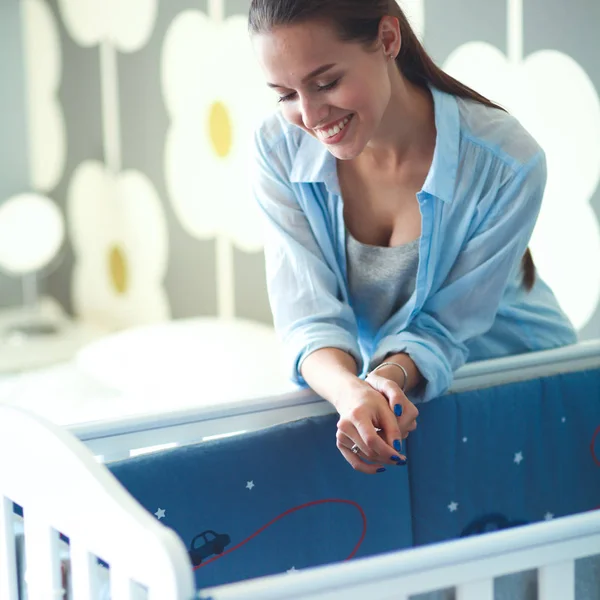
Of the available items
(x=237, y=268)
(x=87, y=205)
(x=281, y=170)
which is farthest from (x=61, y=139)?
(x=281, y=170)

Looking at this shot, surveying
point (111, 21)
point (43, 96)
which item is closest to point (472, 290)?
point (111, 21)

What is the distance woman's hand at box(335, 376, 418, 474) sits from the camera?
0.99m

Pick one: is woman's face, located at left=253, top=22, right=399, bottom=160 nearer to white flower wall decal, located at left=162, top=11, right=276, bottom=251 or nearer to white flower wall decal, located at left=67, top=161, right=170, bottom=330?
white flower wall decal, located at left=162, top=11, right=276, bottom=251

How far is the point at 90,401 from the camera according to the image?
2189 millimetres

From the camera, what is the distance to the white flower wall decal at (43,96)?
11.7 ft

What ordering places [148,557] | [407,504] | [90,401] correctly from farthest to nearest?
[90,401] → [407,504] → [148,557]

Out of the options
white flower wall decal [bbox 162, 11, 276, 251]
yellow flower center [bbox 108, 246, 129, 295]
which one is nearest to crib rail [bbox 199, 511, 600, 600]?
white flower wall decal [bbox 162, 11, 276, 251]

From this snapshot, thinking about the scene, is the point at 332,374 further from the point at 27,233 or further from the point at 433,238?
the point at 27,233

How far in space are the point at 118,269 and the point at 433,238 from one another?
233 centimetres

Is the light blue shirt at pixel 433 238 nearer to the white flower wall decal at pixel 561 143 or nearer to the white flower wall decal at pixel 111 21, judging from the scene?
the white flower wall decal at pixel 561 143

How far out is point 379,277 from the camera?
48.6 inches

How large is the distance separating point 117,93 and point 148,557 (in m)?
2.68

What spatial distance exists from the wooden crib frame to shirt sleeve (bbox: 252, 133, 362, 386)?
387mm

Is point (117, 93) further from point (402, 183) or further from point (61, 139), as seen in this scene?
point (402, 183)
